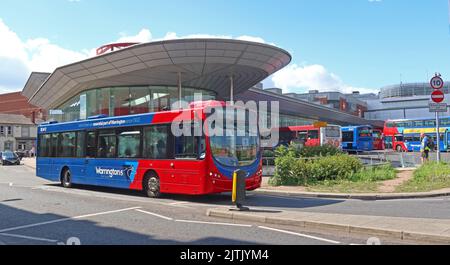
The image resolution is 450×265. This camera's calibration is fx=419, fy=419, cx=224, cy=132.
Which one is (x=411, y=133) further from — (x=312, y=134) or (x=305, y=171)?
(x=305, y=171)

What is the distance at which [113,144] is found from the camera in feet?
51.5

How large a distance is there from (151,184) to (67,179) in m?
6.00

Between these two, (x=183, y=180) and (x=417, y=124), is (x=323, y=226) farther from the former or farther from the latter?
(x=417, y=124)

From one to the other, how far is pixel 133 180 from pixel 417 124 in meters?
37.4

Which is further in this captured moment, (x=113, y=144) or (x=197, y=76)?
(x=197, y=76)

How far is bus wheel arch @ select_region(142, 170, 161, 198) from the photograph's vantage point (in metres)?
14.0

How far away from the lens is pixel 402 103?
125m

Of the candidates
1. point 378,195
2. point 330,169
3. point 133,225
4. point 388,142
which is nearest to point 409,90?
point 388,142

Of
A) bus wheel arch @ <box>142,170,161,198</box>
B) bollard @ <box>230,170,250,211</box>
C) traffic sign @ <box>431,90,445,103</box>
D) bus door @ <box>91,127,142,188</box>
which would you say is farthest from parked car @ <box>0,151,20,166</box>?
traffic sign @ <box>431,90,445,103</box>

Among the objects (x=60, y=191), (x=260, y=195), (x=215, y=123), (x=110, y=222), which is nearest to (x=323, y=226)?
(x=110, y=222)

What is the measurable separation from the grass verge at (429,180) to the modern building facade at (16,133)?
81380 mm

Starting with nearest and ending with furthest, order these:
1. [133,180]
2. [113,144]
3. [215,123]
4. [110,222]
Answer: [110,222] < [215,123] < [133,180] < [113,144]

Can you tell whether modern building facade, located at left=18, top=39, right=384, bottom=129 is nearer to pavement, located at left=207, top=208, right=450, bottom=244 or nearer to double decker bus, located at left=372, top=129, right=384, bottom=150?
double decker bus, located at left=372, top=129, right=384, bottom=150

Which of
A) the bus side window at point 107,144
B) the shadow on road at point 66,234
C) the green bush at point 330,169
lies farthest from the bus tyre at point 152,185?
the green bush at point 330,169
